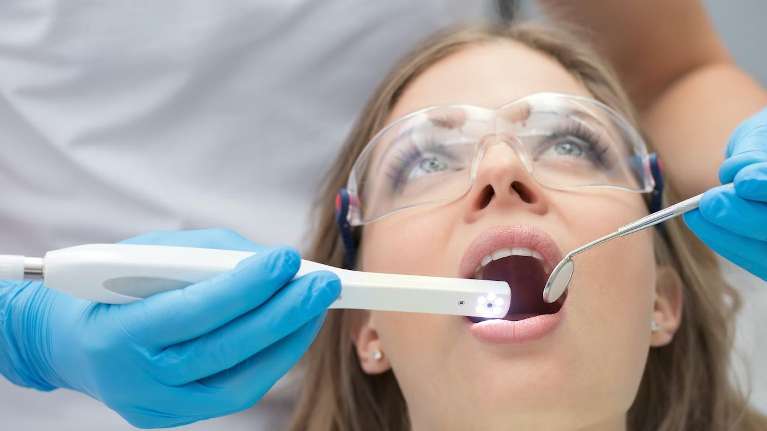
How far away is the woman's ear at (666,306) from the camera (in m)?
1.60

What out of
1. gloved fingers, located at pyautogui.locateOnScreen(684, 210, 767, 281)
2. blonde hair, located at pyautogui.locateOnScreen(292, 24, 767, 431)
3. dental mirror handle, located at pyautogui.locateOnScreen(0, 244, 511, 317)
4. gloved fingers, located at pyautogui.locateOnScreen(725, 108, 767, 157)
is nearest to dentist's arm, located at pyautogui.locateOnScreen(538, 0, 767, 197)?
blonde hair, located at pyautogui.locateOnScreen(292, 24, 767, 431)

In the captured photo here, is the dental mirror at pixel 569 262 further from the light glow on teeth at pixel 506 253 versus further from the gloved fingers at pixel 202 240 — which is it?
the gloved fingers at pixel 202 240

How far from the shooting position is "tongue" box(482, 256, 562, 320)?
1514 millimetres

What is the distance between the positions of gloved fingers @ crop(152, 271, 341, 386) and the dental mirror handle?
32 millimetres

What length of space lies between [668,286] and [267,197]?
92cm

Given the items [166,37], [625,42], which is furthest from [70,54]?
[625,42]

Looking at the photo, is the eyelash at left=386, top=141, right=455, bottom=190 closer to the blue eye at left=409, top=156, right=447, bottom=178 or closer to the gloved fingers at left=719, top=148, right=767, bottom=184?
the blue eye at left=409, top=156, right=447, bottom=178

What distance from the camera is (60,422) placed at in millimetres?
1843

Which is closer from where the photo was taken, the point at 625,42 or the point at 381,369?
the point at 381,369

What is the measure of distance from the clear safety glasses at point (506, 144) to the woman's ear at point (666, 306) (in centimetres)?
22

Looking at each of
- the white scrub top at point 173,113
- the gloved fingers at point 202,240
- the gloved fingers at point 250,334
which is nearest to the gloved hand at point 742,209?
the gloved fingers at point 250,334

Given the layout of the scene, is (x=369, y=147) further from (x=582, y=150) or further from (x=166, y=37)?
(x=166, y=37)

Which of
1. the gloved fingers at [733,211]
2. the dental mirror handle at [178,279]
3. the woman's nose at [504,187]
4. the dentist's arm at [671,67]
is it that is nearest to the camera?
the dental mirror handle at [178,279]

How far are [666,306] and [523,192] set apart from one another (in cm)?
45
